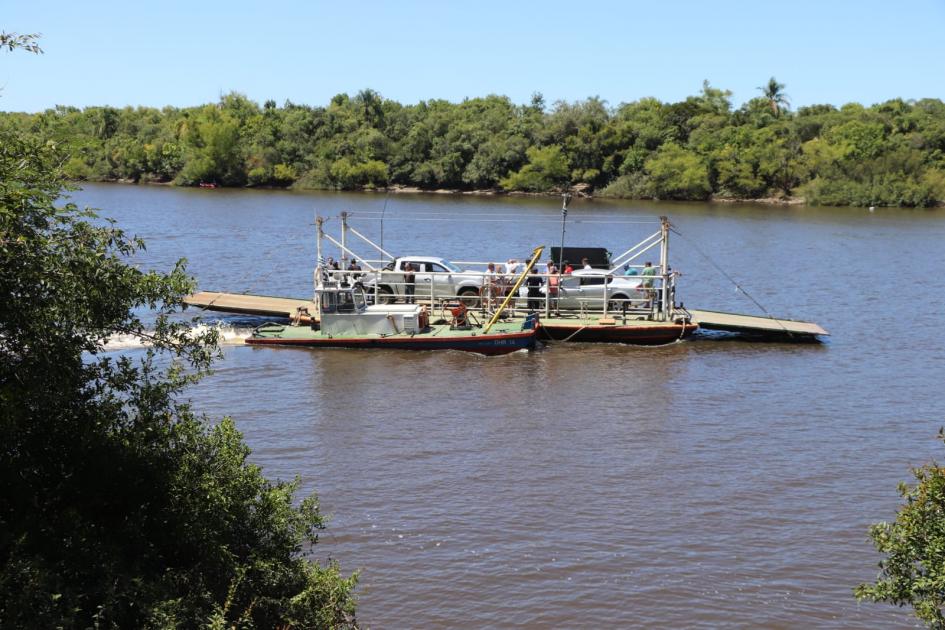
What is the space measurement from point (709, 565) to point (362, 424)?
8523 mm

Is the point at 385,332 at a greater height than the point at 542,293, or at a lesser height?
lesser

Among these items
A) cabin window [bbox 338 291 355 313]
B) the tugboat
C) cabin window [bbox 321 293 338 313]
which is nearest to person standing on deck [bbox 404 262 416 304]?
the tugboat

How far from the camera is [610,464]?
17.8 metres

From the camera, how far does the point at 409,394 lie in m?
22.5

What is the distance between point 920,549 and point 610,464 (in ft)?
29.9

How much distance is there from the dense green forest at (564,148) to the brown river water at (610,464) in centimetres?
6546

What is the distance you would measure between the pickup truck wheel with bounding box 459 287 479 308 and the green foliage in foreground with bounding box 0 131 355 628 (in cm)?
1770

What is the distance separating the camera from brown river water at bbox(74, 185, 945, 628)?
512 inches

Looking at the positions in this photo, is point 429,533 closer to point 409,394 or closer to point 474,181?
point 409,394

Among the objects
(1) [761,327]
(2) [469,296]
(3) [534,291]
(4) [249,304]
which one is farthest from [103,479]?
(1) [761,327]

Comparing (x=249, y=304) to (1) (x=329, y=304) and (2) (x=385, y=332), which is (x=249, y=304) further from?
(2) (x=385, y=332)

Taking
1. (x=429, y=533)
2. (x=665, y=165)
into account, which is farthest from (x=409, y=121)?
(x=429, y=533)

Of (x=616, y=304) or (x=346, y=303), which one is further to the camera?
(x=616, y=304)

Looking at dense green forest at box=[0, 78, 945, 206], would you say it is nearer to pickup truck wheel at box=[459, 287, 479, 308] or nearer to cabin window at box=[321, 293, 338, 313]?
pickup truck wheel at box=[459, 287, 479, 308]
